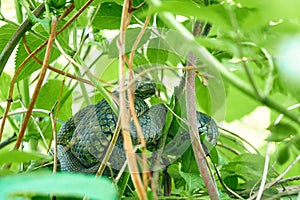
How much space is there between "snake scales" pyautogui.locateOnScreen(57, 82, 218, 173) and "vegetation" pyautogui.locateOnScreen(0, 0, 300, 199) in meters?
0.02

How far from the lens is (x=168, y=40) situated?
0.57 meters

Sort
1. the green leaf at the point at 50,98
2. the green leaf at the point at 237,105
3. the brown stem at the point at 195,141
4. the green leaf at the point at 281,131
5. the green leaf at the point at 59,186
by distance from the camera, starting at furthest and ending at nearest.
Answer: the green leaf at the point at 237,105 → the green leaf at the point at 50,98 → the brown stem at the point at 195,141 → the green leaf at the point at 281,131 → the green leaf at the point at 59,186

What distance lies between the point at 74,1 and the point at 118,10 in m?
0.09

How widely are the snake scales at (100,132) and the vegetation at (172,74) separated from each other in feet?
0.06

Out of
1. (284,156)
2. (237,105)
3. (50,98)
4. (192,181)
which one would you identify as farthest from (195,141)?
(237,105)

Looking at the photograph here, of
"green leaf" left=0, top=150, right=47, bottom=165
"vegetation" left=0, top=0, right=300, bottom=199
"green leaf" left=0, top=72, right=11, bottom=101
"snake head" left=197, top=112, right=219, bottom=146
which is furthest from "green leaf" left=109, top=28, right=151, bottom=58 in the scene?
"green leaf" left=0, top=150, right=47, bottom=165

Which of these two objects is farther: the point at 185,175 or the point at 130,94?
the point at 185,175

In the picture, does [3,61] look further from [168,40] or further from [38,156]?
[38,156]

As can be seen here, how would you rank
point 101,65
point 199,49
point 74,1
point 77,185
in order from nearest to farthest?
point 77,185 < point 199,49 < point 74,1 < point 101,65

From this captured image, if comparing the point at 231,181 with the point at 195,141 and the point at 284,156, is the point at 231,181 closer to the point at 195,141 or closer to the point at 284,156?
the point at 195,141

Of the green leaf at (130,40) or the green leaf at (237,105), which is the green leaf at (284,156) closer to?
the green leaf at (130,40)

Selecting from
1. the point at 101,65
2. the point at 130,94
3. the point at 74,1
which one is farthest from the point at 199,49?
the point at 101,65

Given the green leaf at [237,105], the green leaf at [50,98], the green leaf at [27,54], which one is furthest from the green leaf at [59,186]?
the green leaf at [237,105]

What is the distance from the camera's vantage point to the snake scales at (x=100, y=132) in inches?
20.0
